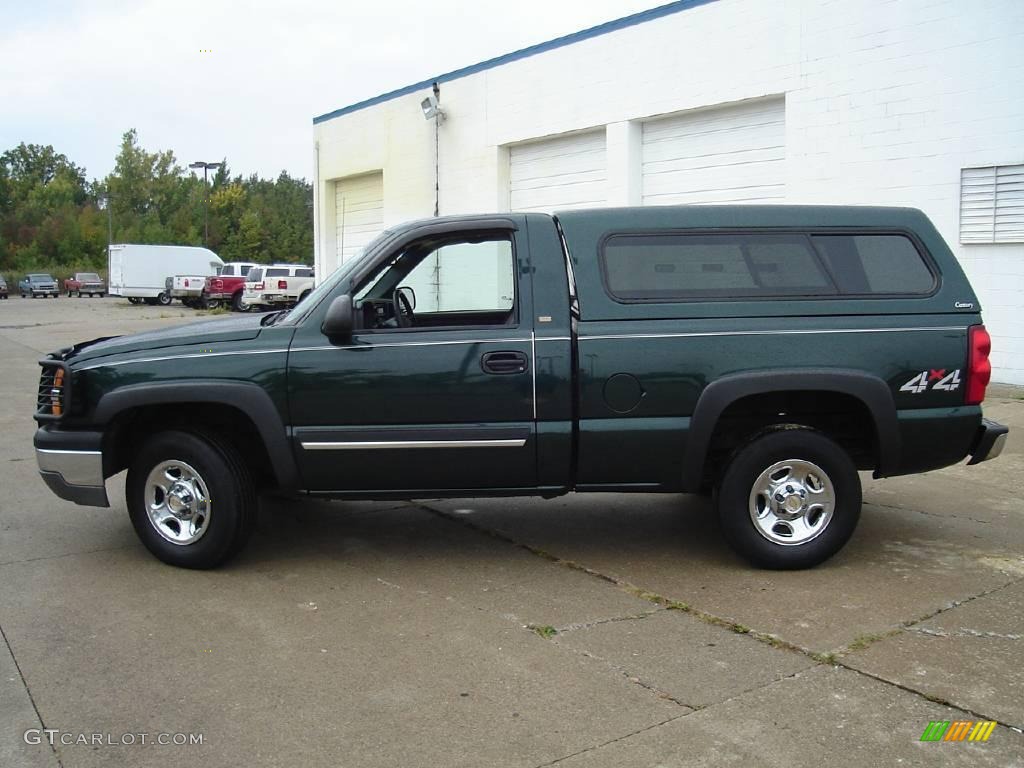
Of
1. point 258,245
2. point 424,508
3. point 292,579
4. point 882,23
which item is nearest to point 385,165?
point 882,23

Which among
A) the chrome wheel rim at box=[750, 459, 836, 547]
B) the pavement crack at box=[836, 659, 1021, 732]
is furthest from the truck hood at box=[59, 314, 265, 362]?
the pavement crack at box=[836, 659, 1021, 732]

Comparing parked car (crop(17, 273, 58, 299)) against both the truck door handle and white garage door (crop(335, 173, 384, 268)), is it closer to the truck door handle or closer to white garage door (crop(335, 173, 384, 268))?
white garage door (crop(335, 173, 384, 268))

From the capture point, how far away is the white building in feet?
39.1

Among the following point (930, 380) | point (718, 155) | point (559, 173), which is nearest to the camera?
point (930, 380)

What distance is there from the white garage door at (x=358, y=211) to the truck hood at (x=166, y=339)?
17729 millimetres

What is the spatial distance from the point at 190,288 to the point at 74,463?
117 feet

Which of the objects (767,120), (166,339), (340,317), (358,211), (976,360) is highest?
(767,120)

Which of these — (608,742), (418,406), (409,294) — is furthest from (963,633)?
(409,294)

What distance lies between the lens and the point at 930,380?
5316 millimetres

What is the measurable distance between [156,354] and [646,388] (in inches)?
106

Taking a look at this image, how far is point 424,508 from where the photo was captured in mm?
6973

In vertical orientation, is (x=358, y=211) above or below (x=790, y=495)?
above

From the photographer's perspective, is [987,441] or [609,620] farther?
[987,441]

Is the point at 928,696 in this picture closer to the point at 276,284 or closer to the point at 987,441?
the point at 987,441
